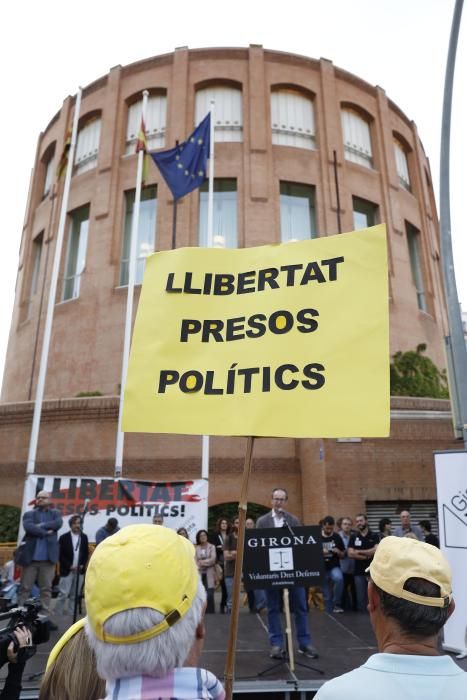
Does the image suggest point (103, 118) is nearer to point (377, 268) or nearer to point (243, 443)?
point (243, 443)

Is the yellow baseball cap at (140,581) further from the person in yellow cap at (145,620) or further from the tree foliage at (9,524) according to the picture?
the tree foliage at (9,524)

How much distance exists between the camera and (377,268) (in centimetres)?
355

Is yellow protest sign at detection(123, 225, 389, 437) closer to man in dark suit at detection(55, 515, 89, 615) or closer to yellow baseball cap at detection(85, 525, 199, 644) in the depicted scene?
yellow baseball cap at detection(85, 525, 199, 644)

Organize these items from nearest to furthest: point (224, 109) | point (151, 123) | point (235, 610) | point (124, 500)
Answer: point (235, 610)
point (124, 500)
point (224, 109)
point (151, 123)

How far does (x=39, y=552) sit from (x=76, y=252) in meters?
17.8

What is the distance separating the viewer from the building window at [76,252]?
76.5 feet

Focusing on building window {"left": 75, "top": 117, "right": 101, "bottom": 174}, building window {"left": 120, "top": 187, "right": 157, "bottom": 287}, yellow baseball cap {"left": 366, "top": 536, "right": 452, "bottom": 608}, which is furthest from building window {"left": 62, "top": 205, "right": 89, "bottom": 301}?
yellow baseball cap {"left": 366, "top": 536, "right": 452, "bottom": 608}

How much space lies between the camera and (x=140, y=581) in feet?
4.70

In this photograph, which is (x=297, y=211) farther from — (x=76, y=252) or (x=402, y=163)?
(x=76, y=252)

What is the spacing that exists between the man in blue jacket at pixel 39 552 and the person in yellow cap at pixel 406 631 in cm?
772

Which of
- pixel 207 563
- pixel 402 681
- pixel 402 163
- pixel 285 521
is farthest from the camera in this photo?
pixel 402 163

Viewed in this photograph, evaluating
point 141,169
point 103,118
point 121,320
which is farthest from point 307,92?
point 121,320

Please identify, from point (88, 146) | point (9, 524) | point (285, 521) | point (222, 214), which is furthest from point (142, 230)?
point (285, 521)

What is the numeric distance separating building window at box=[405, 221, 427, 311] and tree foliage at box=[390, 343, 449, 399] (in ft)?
18.3
